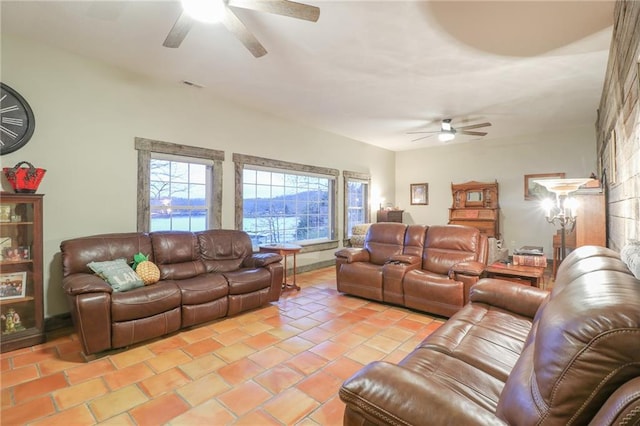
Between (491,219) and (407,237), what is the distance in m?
3.49

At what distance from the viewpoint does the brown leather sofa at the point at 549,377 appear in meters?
0.72

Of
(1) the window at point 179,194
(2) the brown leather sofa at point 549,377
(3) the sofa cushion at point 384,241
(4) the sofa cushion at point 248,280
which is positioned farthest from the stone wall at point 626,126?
(1) the window at point 179,194

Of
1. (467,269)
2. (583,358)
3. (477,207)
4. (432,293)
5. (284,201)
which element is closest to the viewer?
(583,358)

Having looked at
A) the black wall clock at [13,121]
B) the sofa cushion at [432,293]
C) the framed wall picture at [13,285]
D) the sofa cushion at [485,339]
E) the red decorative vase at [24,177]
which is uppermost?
the black wall clock at [13,121]

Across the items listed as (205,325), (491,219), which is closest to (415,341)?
(205,325)

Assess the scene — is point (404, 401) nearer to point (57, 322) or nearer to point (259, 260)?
point (259, 260)

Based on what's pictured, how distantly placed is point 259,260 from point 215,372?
5.27 feet

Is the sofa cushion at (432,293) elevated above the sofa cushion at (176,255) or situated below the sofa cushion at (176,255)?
below

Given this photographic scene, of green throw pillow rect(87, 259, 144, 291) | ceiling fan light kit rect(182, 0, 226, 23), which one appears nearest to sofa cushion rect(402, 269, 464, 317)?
green throw pillow rect(87, 259, 144, 291)

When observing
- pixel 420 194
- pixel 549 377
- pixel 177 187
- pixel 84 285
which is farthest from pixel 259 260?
pixel 420 194

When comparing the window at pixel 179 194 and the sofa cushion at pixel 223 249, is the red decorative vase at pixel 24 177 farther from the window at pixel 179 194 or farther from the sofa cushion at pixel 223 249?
the sofa cushion at pixel 223 249

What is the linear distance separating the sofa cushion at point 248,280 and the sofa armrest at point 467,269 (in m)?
2.13

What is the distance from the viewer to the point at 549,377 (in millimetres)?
816

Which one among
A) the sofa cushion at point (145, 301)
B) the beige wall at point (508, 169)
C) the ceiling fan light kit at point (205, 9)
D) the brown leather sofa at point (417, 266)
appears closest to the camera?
the ceiling fan light kit at point (205, 9)
